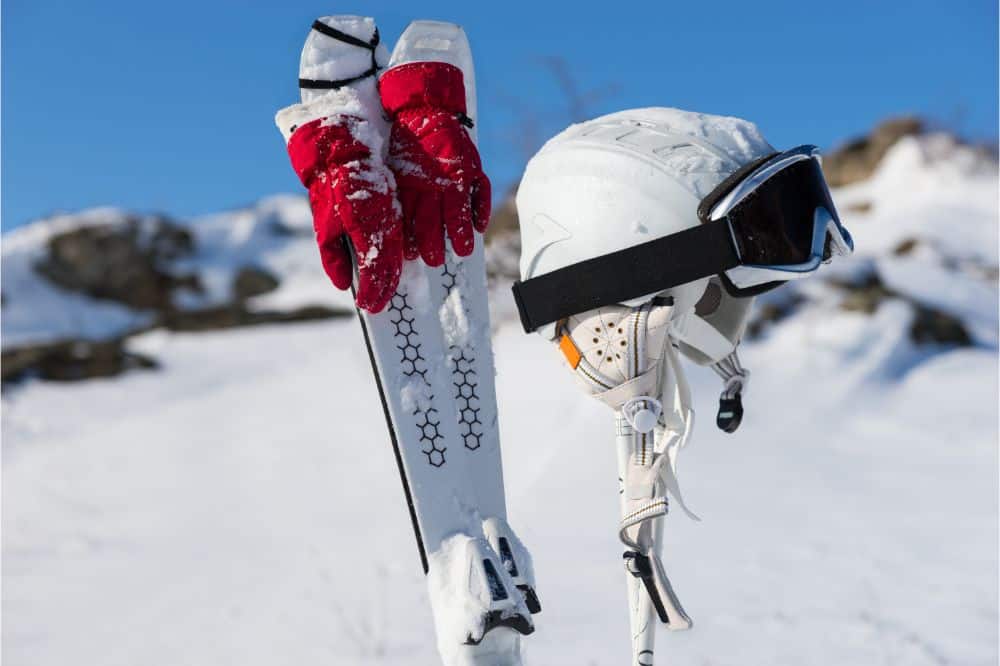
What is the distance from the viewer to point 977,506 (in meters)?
4.19

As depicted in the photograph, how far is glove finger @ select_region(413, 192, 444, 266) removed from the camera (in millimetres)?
1670

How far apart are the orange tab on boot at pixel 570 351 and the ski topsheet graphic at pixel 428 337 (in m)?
0.15

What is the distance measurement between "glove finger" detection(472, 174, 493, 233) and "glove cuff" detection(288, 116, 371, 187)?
218 millimetres

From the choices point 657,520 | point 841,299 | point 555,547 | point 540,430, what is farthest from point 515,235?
point 841,299

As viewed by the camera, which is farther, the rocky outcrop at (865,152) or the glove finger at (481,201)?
the rocky outcrop at (865,152)

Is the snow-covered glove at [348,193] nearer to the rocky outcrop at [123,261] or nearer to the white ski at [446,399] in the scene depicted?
the white ski at [446,399]

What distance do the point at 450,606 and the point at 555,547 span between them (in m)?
2.05

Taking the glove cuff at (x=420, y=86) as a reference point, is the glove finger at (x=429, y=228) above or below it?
below

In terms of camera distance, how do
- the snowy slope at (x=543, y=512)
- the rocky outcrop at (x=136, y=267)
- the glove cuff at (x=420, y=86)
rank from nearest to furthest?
the glove cuff at (x=420, y=86)
the snowy slope at (x=543, y=512)
the rocky outcrop at (x=136, y=267)

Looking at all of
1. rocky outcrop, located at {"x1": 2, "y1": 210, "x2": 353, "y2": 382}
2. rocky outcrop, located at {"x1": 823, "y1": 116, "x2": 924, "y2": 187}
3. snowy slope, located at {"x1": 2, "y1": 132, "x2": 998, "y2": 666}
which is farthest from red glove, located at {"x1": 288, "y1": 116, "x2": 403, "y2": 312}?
rocky outcrop, located at {"x1": 823, "y1": 116, "x2": 924, "y2": 187}

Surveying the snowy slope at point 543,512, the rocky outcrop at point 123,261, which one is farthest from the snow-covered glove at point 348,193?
the rocky outcrop at point 123,261

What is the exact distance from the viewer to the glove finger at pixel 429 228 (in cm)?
167

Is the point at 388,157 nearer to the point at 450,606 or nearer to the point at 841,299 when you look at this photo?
the point at 450,606

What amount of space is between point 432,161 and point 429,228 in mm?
125
